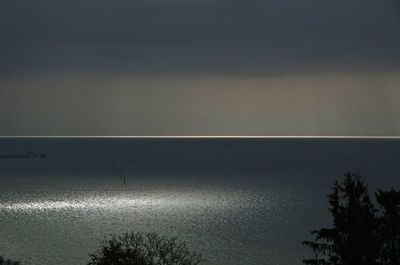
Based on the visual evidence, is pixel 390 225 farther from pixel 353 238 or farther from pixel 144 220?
pixel 144 220

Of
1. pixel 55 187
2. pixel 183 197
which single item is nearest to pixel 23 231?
pixel 183 197

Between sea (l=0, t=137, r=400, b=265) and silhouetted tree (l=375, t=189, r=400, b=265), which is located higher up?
sea (l=0, t=137, r=400, b=265)

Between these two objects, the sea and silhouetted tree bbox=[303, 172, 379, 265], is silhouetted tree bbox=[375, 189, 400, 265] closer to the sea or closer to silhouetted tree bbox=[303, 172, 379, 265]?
silhouetted tree bbox=[303, 172, 379, 265]

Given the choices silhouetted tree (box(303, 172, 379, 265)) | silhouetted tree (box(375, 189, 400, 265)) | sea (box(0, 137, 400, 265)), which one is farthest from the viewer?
sea (box(0, 137, 400, 265))

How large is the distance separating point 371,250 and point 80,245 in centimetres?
6051

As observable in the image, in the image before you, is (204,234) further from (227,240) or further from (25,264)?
(25,264)

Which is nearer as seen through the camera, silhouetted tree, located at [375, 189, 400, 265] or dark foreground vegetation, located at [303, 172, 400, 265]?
dark foreground vegetation, located at [303, 172, 400, 265]

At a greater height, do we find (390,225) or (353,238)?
(390,225)

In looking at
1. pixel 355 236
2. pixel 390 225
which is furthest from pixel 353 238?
pixel 390 225

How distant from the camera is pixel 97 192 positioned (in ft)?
530

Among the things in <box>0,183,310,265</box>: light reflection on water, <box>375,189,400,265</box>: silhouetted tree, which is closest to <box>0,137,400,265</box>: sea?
<box>0,183,310,265</box>: light reflection on water

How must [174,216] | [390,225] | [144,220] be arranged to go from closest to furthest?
[390,225]
[144,220]
[174,216]

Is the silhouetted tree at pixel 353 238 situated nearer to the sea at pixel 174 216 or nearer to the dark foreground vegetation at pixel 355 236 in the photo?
the dark foreground vegetation at pixel 355 236

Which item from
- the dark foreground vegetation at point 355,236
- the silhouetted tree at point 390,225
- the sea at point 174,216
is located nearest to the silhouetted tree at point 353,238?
the dark foreground vegetation at point 355,236
